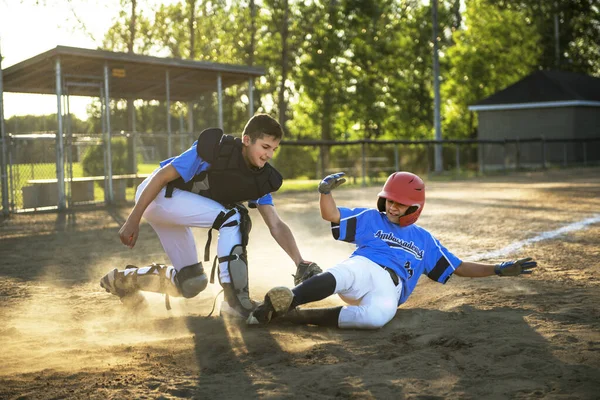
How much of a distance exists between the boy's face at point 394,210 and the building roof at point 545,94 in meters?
33.9

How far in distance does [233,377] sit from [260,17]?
3684cm

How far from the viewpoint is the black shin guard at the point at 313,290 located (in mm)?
4465

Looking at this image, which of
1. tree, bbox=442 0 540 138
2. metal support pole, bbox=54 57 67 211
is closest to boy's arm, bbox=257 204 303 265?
metal support pole, bbox=54 57 67 211

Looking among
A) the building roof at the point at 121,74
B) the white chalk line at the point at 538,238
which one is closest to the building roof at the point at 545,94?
the building roof at the point at 121,74

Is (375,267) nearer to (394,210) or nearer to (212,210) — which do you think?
(394,210)

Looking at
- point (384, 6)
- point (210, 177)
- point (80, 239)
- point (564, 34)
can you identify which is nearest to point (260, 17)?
point (384, 6)

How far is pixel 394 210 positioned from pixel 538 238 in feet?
15.2

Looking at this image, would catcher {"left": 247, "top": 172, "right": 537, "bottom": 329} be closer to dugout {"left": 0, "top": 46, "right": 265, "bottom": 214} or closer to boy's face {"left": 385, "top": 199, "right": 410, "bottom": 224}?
boy's face {"left": 385, "top": 199, "right": 410, "bottom": 224}

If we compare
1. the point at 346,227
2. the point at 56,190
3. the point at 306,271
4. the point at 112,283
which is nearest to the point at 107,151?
the point at 56,190

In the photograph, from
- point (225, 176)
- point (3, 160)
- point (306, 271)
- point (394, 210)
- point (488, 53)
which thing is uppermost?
point (488, 53)

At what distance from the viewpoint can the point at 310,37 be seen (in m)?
40.6

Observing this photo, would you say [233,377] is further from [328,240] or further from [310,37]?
[310,37]

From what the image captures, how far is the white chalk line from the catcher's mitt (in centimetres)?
285

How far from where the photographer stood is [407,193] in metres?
4.87
